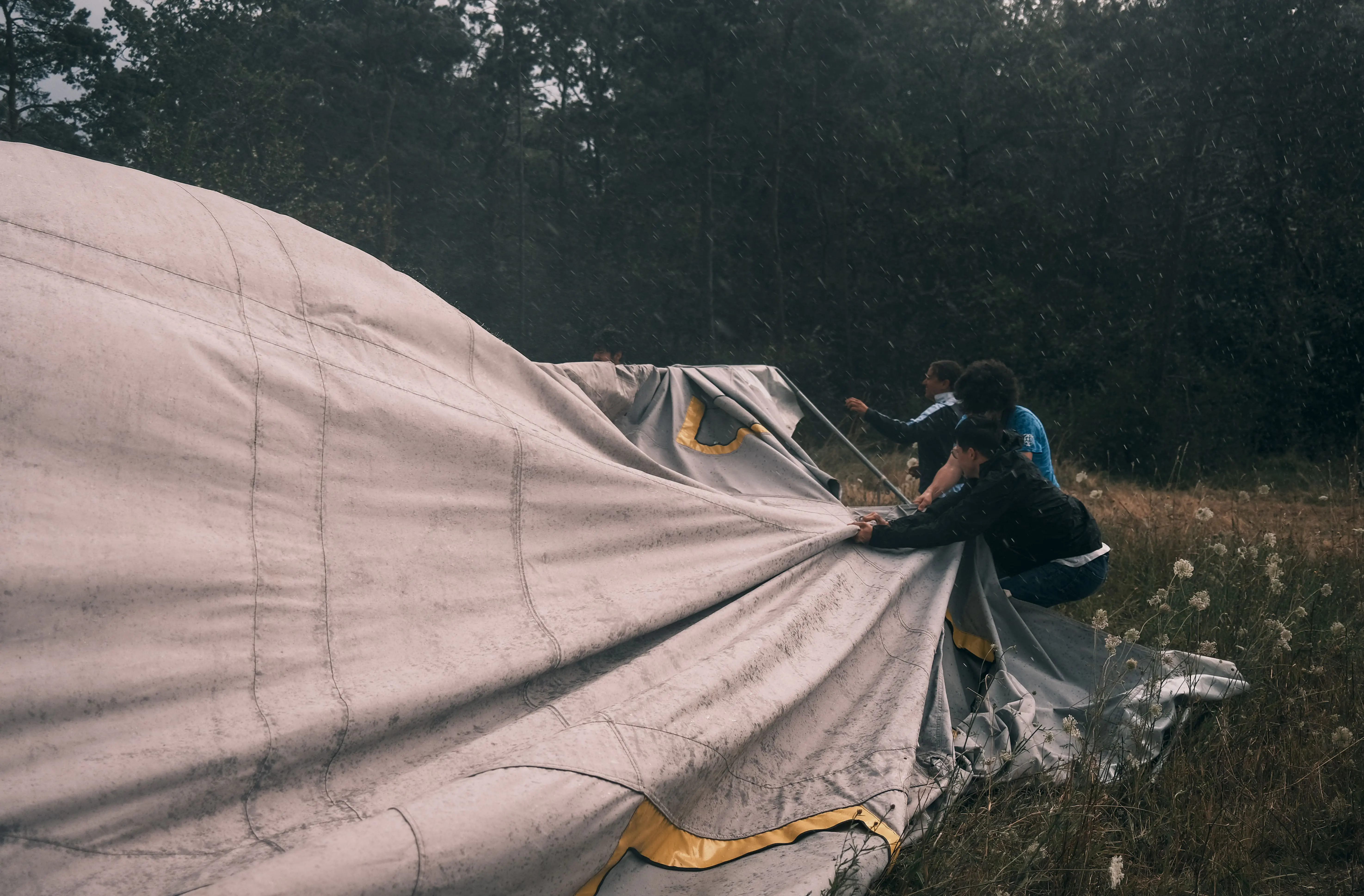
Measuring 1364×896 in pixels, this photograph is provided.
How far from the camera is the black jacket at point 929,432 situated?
5.64 meters

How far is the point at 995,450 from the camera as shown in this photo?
3.84 metres

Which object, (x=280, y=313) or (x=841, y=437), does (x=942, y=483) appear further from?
(x=280, y=313)

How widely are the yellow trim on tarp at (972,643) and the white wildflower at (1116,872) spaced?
1.08m

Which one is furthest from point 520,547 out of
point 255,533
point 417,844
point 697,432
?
point 697,432

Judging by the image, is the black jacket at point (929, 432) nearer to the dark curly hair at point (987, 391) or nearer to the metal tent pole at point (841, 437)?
the metal tent pole at point (841, 437)

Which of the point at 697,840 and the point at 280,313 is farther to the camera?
the point at 280,313

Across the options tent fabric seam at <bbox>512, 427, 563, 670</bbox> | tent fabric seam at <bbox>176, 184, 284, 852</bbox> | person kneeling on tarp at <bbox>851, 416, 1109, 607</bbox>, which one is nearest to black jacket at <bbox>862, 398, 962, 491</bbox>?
person kneeling on tarp at <bbox>851, 416, 1109, 607</bbox>

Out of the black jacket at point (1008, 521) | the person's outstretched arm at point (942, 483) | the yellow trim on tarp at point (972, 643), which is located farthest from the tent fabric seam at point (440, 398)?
the person's outstretched arm at point (942, 483)

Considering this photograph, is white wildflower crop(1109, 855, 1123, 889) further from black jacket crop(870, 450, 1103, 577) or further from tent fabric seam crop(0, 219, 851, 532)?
tent fabric seam crop(0, 219, 851, 532)

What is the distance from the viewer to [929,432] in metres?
5.64

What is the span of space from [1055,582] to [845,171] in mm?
20035

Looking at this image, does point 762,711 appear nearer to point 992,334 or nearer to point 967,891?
point 967,891

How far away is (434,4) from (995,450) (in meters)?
29.4

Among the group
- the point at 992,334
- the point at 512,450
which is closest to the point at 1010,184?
the point at 992,334
